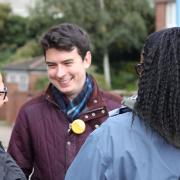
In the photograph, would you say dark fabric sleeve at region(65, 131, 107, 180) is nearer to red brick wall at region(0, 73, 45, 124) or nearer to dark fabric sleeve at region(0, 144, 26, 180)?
dark fabric sleeve at region(0, 144, 26, 180)

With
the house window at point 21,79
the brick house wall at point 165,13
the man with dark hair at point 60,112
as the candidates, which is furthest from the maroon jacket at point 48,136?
the brick house wall at point 165,13

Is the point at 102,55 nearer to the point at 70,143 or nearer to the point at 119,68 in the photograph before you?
the point at 119,68

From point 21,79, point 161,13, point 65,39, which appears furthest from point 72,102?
point 161,13

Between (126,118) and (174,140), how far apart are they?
0.18 m

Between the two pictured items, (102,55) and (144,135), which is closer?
(144,135)

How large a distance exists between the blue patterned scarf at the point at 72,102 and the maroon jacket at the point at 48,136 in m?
0.02

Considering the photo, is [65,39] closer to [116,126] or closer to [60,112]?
[60,112]

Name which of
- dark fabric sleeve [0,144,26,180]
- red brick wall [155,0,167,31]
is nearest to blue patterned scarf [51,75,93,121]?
dark fabric sleeve [0,144,26,180]

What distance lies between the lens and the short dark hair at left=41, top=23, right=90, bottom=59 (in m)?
2.64

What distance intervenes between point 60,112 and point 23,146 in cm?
27

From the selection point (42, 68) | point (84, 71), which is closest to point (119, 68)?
point (42, 68)

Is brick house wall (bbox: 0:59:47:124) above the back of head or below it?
below

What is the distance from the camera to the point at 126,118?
1701 mm

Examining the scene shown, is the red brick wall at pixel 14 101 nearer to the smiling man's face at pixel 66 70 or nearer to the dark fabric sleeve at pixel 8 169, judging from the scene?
the smiling man's face at pixel 66 70
